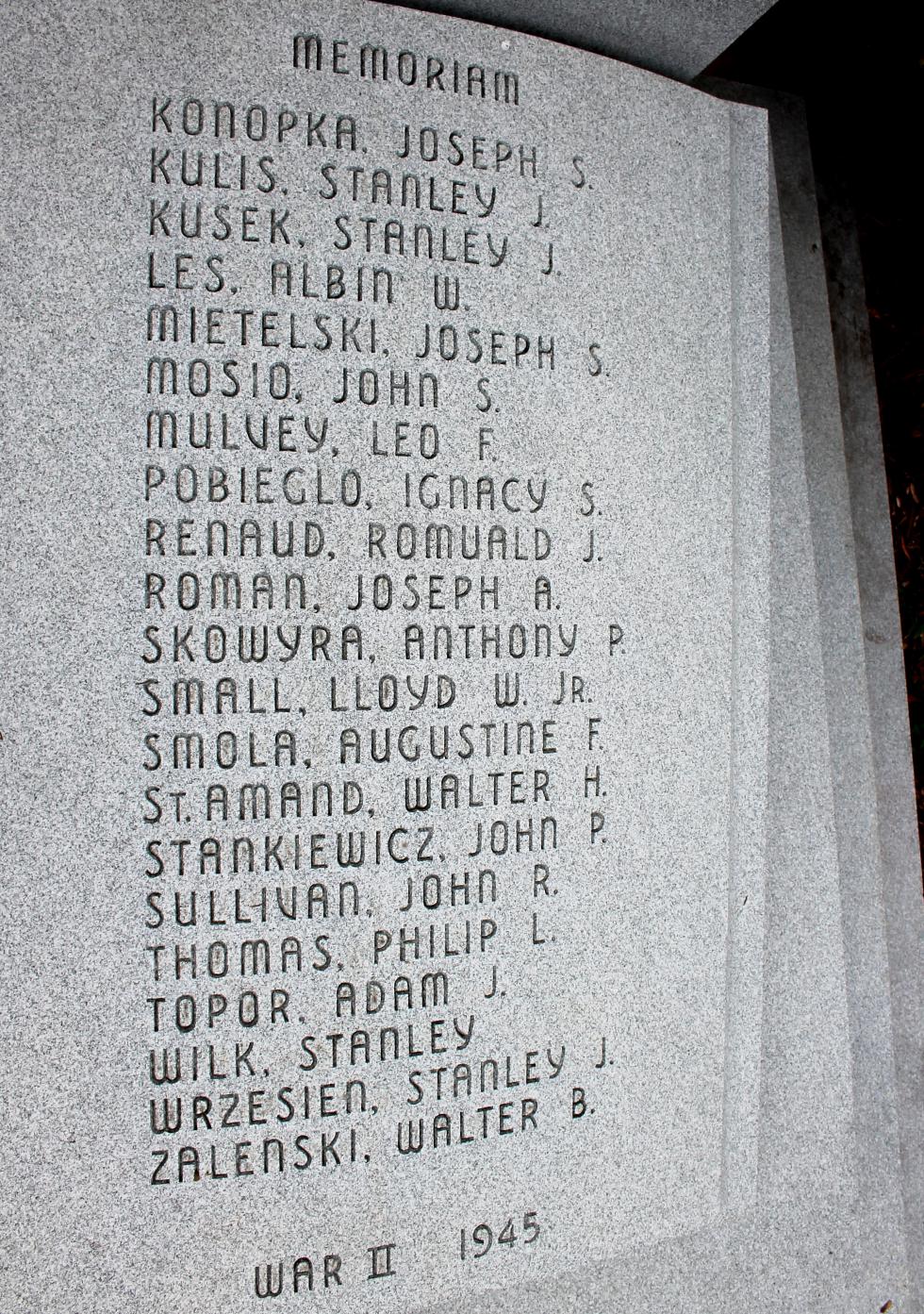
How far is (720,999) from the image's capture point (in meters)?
2.57

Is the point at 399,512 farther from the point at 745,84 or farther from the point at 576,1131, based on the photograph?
the point at 745,84

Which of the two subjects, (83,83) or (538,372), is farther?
(538,372)

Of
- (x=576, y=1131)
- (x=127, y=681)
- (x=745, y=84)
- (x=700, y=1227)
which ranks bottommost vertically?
(x=700, y=1227)

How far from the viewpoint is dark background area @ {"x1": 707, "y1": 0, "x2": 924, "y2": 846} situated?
3252 millimetres

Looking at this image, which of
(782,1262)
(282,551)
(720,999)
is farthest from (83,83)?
(782,1262)

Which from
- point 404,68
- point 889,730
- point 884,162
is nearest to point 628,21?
point 404,68

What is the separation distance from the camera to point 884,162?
3.51m

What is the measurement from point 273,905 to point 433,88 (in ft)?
5.56

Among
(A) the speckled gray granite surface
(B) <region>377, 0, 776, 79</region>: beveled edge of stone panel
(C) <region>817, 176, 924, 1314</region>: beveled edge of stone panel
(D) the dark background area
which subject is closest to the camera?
(A) the speckled gray granite surface

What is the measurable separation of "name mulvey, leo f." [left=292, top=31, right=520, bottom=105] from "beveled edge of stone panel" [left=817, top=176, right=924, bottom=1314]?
1395 millimetres

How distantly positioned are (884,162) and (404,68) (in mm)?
1896

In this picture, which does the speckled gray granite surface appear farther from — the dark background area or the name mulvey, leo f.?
the dark background area

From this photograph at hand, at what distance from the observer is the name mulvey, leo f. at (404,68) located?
2248 millimetres

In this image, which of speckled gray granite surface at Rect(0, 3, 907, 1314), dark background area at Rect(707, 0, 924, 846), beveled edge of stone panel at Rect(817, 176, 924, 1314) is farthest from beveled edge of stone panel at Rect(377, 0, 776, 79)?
beveled edge of stone panel at Rect(817, 176, 924, 1314)
